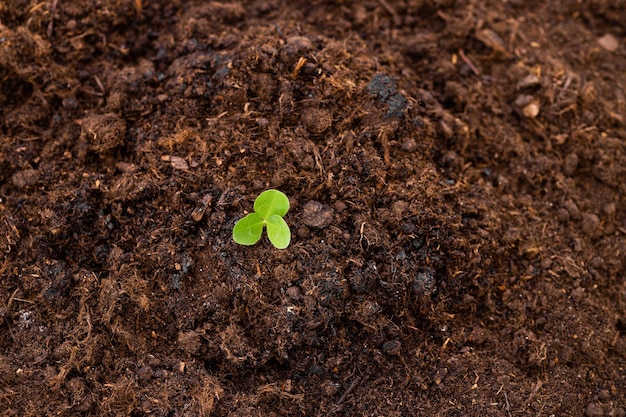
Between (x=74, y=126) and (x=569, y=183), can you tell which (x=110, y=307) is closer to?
(x=74, y=126)

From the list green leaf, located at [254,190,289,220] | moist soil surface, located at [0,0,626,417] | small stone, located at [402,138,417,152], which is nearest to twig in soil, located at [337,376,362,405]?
moist soil surface, located at [0,0,626,417]

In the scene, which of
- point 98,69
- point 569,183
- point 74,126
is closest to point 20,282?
point 74,126

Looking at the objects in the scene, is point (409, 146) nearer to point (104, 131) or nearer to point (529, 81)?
point (529, 81)

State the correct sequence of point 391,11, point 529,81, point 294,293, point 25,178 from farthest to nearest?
point 391,11, point 529,81, point 25,178, point 294,293

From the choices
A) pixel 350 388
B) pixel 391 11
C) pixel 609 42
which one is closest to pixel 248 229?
pixel 350 388

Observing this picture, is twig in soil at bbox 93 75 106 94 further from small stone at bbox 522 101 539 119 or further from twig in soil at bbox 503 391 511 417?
twig in soil at bbox 503 391 511 417

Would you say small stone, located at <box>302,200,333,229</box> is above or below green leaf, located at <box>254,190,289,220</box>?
below

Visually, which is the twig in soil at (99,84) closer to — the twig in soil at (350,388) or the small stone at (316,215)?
the small stone at (316,215)
